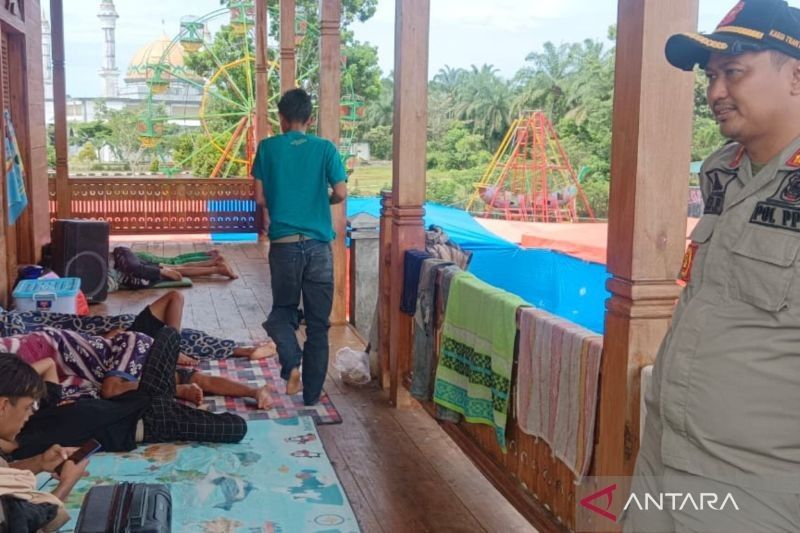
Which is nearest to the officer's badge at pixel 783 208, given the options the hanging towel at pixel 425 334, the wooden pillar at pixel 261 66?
the hanging towel at pixel 425 334

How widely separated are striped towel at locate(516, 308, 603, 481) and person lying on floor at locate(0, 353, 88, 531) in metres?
1.46

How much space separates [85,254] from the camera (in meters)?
7.68

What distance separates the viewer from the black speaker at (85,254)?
7.63m

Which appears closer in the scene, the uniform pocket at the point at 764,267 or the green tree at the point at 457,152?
the uniform pocket at the point at 764,267

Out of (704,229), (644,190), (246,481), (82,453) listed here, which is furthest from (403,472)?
(704,229)

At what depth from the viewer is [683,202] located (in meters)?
2.29

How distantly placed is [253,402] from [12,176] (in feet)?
10.4

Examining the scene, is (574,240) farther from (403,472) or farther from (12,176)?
(403,472)

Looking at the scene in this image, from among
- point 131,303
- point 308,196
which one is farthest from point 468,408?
point 131,303

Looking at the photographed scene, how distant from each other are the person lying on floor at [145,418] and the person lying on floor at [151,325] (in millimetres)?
947

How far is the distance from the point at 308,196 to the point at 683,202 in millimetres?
2329

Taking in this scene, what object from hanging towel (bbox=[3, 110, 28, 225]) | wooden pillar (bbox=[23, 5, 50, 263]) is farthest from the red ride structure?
hanging towel (bbox=[3, 110, 28, 225])

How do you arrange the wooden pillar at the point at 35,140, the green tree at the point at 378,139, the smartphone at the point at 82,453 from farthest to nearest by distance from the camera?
the green tree at the point at 378,139 → the wooden pillar at the point at 35,140 → the smartphone at the point at 82,453

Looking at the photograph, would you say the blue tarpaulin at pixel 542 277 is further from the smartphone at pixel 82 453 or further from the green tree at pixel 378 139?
the green tree at pixel 378 139
